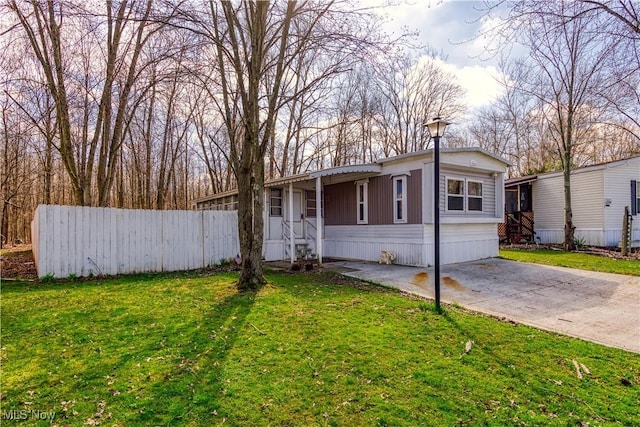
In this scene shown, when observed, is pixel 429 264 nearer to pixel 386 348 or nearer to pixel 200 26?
pixel 386 348

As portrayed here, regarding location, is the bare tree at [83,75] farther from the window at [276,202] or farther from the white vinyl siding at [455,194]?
the white vinyl siding at [455,194]

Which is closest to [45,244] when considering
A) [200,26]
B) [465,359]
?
[200,26]

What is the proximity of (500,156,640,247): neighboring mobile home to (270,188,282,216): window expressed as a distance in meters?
11.9

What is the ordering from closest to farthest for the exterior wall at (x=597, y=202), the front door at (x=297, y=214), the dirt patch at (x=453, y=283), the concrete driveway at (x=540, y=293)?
the concrete driveway at (x=540, y=293) → the dirt patch at (x=453, y=283) → the front door at (x=297, y=214) → the exterior wall at (x=597, y=202)

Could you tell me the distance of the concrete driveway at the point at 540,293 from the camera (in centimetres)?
494

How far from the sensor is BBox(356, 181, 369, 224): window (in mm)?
11500

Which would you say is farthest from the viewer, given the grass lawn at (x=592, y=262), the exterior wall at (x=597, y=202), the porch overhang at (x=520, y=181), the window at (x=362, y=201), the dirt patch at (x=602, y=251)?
the porch overhang at (x=520, y=181)

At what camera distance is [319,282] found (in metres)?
8.09

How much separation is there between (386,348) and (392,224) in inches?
271

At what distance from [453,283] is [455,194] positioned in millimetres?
3697

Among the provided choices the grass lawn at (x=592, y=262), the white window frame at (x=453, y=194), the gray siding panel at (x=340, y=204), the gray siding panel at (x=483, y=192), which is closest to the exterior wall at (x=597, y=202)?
the grass lawn at (x=592, y=262)

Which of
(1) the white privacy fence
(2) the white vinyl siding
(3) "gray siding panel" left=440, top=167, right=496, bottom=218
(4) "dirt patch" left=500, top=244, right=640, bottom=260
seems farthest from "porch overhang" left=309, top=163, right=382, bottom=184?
(4) "dirt patch" left=500, top=244, right=640, bottom=260

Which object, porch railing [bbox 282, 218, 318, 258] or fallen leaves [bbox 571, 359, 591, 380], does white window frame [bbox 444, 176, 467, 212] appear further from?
fallen leaves [bbox 571, 359, 591, 380]

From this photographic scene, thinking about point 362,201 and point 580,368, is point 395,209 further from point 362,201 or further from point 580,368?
point 580,368
